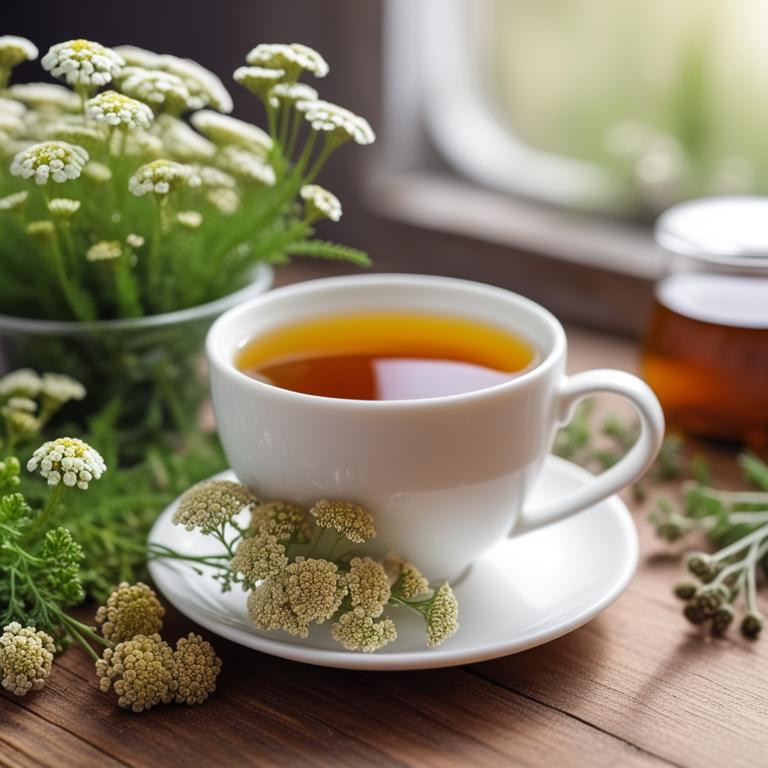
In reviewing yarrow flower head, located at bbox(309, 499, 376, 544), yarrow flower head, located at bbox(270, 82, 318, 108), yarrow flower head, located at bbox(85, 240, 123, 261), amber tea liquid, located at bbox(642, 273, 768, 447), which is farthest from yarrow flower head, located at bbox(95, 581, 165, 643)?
amber tea liquid, located at bbox(642, 273, 768, 447)

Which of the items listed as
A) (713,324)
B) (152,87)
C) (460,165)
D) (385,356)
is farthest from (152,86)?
(460,165)

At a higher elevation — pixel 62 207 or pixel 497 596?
pixel 62 207

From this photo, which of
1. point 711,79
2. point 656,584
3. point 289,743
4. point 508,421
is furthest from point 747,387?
point 711,79

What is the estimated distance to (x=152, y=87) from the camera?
72cm

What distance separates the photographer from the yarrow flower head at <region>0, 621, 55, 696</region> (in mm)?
636

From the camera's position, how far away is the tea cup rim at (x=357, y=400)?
632 millimetres

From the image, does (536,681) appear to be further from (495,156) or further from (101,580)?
(495,156)

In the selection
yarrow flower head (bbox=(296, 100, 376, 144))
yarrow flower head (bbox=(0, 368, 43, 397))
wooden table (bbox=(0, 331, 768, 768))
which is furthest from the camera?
yarrow flower head (bbox=(0, 368, 43, 397))

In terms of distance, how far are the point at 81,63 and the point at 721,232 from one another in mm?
563

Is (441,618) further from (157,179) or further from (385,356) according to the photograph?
(157,179)

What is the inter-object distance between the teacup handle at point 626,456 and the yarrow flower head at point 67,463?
28 cm

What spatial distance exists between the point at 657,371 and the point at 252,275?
1.22ft

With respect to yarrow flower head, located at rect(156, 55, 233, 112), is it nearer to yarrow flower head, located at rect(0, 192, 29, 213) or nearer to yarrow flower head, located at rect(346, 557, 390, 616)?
yarrow flower head, located at rect(0, 192, 29, 213)

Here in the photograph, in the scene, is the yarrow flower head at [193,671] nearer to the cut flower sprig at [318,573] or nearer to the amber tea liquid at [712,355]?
the cut flower sprig at [318,573]
